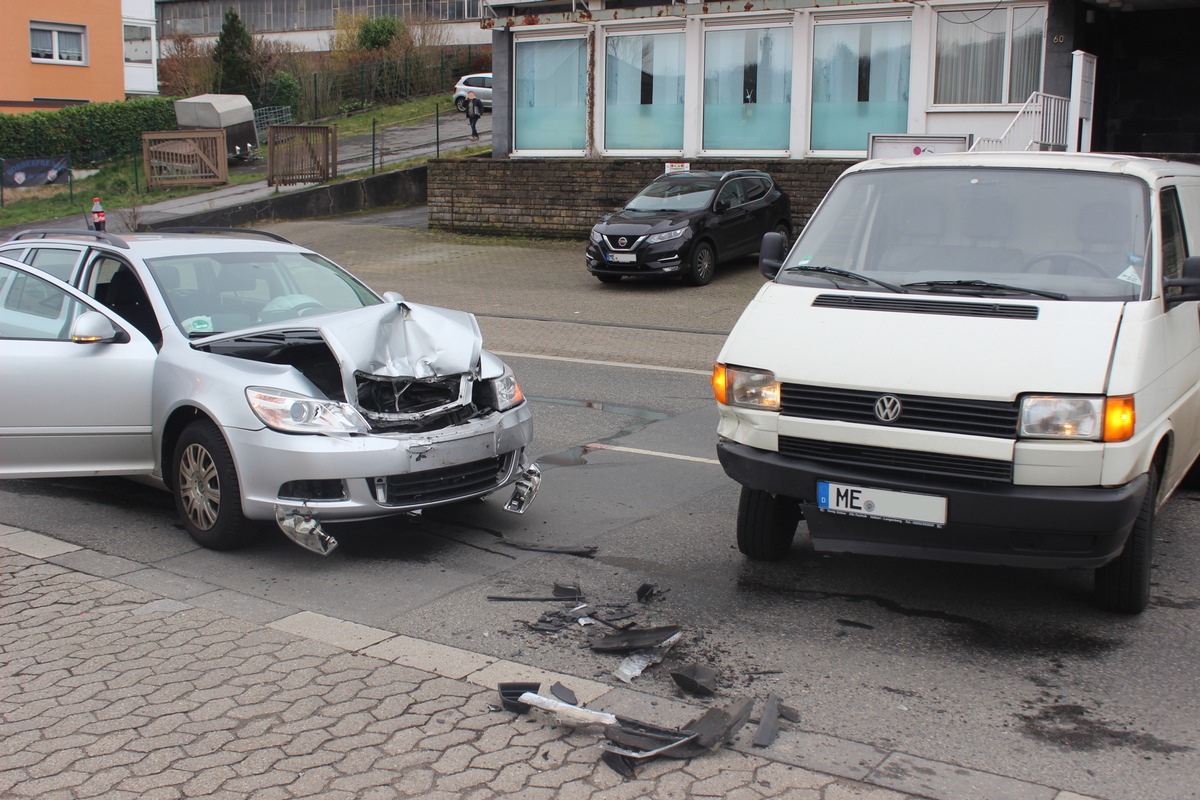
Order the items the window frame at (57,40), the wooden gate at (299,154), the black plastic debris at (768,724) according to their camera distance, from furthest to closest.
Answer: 1. the window frame at (57,40)
2. the wooden gate at (299,154)
3. the black plastic debris at (768,724)

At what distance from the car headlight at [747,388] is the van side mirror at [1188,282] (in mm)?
1859

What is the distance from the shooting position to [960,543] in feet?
15.9

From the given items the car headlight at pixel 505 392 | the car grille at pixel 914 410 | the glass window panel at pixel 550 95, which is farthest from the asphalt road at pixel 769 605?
the glass window panel at pixel 550 95

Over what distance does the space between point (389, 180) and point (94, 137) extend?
1101cm

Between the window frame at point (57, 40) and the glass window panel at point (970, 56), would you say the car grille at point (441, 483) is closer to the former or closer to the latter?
the glass window panel at point (970, 56)

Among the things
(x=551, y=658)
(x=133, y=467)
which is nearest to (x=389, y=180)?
(x=133, y=467)

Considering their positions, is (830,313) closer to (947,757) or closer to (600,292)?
(947,757)

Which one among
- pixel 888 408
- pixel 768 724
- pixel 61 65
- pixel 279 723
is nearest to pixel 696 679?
pixel 768 724

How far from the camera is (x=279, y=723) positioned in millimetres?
4223

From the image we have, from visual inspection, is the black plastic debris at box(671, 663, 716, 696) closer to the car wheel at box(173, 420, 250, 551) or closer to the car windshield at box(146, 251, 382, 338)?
the car wheel at box(173, 420, 250, 551)

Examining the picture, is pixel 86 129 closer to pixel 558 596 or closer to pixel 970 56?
pixel 970 56

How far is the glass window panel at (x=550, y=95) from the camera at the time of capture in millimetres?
24984

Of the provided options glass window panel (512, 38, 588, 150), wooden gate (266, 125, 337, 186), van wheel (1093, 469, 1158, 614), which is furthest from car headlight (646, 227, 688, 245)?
wooden gate (266, 125, 337, 186)

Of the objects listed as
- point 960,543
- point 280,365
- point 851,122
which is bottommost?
point 960,543
